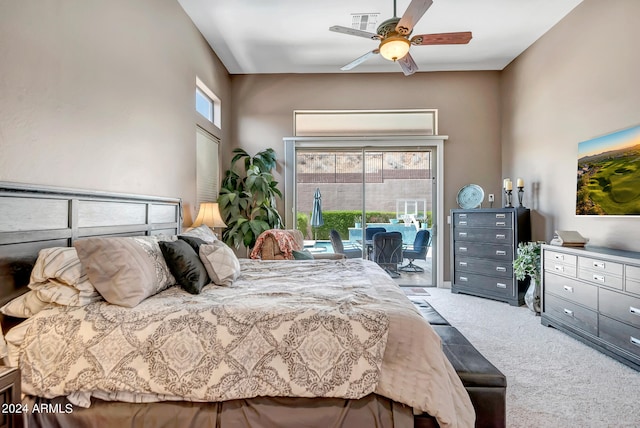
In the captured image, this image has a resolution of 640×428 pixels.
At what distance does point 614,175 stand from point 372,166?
9.45 ft

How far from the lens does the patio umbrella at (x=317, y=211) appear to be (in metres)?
5.07

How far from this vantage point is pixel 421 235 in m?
4.99

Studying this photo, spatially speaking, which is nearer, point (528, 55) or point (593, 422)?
point (593, 422)

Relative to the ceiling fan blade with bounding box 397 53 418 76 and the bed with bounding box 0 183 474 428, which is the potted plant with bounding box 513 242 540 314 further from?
the bed with bounding box 0 183 474 428

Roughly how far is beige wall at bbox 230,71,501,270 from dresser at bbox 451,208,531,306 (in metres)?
0.43

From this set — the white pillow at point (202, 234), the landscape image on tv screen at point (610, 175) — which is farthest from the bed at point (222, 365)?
the landscape image on tv screen at point (610, 175)

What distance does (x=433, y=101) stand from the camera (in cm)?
495

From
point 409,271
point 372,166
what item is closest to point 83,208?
point 372,166

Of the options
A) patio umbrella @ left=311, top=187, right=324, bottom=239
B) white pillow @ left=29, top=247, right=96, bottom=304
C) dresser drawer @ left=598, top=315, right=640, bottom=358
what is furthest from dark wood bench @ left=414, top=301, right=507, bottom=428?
patio umbrella @ left=311, top=187, right=324, bottom=239

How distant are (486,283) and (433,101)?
284cm

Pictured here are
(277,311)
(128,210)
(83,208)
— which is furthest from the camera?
(128,210)

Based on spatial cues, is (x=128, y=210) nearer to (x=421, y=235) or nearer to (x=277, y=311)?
(x=277, y=311)

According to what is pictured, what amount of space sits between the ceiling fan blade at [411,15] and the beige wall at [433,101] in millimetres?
2517

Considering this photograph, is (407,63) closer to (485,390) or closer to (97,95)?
(97,95)
